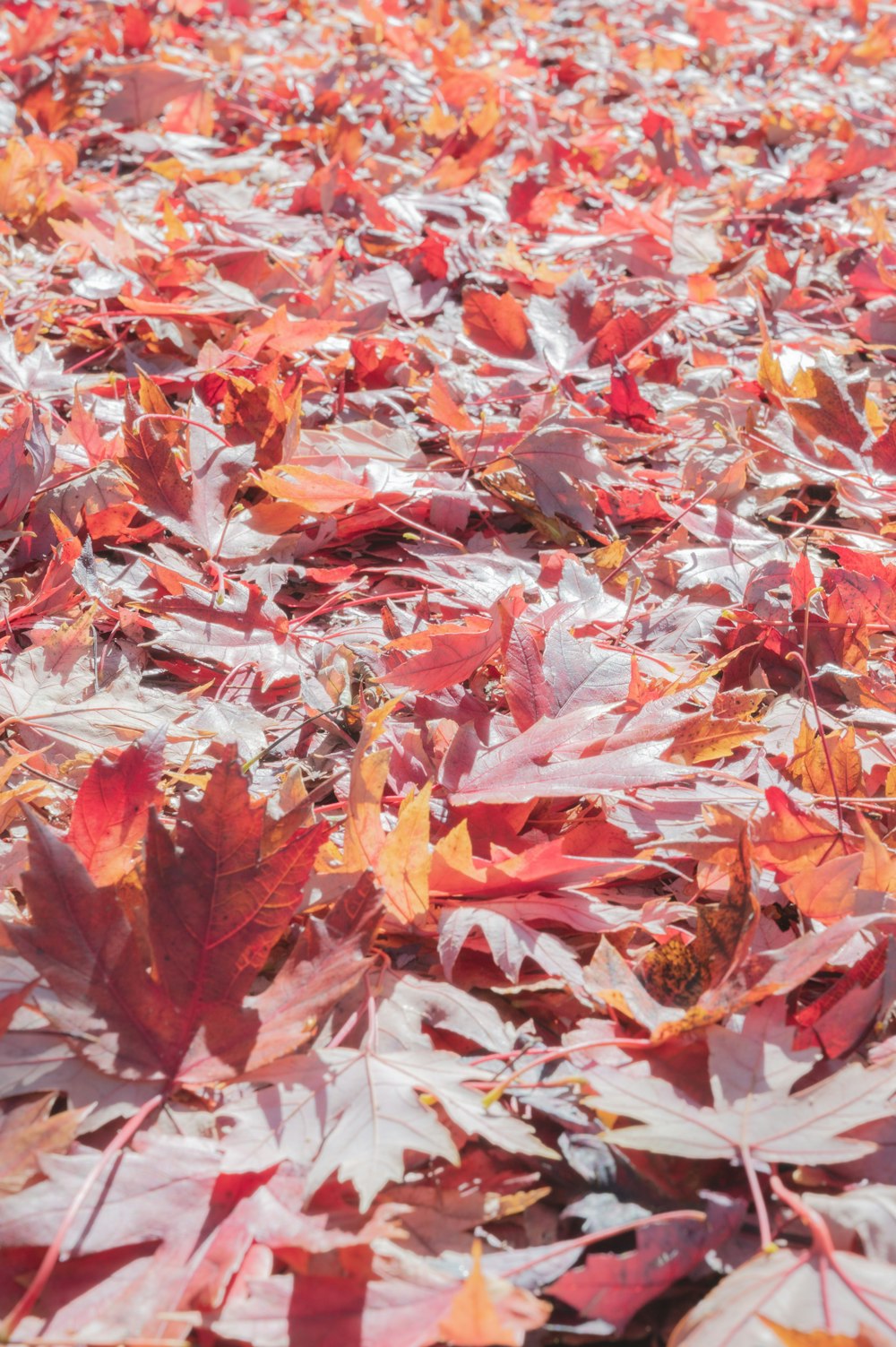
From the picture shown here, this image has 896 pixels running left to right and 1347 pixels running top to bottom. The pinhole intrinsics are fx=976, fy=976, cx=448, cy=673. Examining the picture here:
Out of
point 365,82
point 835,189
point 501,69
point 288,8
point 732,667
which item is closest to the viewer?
point 732,667

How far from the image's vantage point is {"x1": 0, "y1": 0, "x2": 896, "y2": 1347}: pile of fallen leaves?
51cm

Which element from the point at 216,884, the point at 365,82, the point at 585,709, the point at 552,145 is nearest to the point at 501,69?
the point at 365,82

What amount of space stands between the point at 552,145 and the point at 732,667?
1.65m

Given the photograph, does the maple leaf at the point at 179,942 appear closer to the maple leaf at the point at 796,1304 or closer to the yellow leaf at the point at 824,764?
the maple leaf at the point at 796,1304

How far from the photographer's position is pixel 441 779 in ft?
2.48

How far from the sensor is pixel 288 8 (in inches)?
127

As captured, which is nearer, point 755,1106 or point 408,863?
point 755,1106

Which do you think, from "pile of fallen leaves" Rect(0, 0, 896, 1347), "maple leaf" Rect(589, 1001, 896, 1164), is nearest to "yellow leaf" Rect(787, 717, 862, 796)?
"pile of fallen leaves" Rect(0, 0, 896, 1347)

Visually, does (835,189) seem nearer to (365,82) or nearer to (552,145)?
(552,145)

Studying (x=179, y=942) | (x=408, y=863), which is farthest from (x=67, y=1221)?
(x=408, y=863)

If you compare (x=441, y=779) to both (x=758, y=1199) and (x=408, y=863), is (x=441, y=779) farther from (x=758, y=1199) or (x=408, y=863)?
A: (x=758, y=1199)

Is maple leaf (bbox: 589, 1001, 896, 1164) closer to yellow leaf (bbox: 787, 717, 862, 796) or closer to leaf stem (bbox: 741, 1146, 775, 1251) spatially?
leaf stem (bbox: 741, 1146, 775, 1251)

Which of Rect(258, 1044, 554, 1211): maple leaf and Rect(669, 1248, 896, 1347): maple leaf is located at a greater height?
Rect(669, 1248, 896, 1347): maple leaf

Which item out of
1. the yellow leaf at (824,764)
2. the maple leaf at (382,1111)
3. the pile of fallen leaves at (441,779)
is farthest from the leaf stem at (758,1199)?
the yellow leaf at (824,764)
